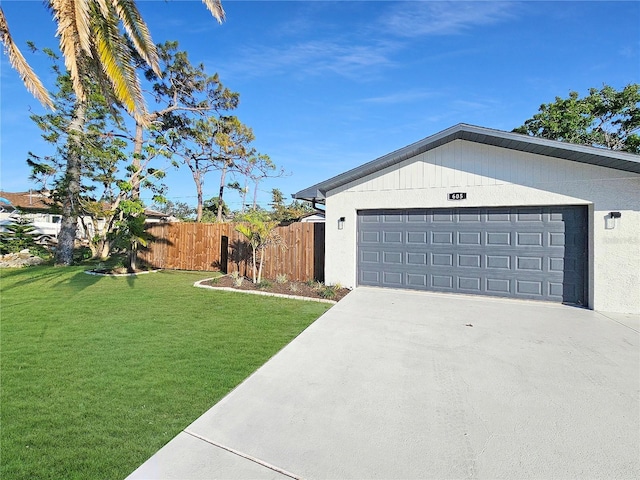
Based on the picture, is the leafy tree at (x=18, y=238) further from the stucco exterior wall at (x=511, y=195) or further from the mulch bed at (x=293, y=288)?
the stucco exterior wall at (x=511, y=195)

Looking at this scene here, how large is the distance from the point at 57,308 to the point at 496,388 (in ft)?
26.8

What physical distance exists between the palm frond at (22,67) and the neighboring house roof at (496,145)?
19.4 feet

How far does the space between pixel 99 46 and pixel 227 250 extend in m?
7.93

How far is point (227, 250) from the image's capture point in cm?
1264

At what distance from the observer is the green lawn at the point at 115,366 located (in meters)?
2.47

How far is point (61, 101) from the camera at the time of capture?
15266mm

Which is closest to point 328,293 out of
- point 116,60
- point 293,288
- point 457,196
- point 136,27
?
point 293,288

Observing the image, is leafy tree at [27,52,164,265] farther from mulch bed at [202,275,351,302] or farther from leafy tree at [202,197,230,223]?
leafy tree at [202,197,230,223]

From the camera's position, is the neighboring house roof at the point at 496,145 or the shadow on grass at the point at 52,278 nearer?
the neighboring house roof at the point at 496,145

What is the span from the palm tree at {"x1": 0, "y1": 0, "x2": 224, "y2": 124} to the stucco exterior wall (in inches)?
213

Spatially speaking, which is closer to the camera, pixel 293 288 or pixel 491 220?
pixel 491 220

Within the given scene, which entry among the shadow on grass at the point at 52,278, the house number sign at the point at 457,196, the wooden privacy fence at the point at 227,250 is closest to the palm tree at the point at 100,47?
the wooden privacy fence at the point at 227,250

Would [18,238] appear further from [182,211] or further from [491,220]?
[182,211]

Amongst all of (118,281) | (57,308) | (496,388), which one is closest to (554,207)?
(496,388)
